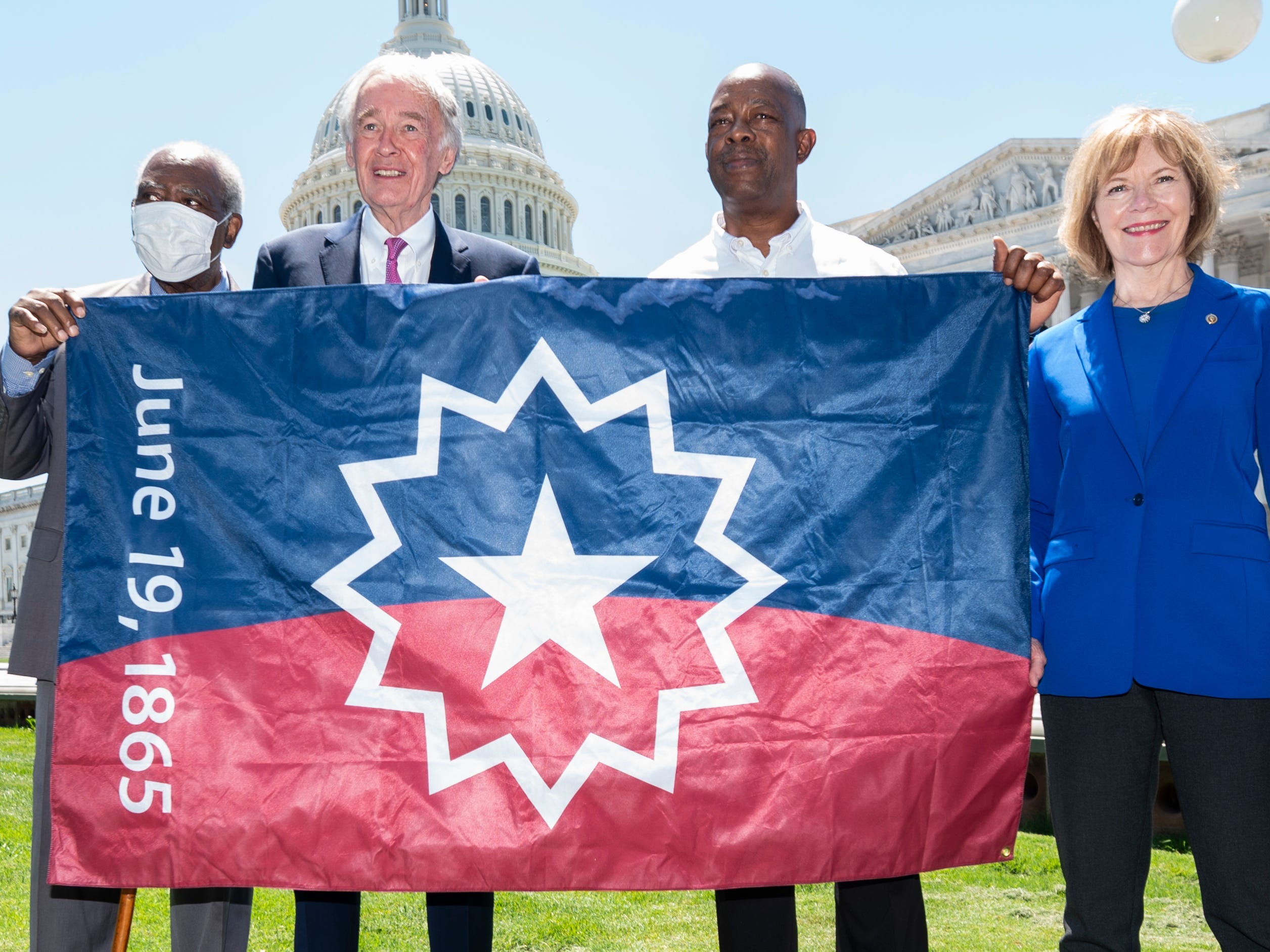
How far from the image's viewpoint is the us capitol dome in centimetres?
6812

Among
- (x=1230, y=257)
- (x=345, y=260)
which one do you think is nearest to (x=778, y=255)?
(x=345, y=260)

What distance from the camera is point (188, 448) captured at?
2.94 metres

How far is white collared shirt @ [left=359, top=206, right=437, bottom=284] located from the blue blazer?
1717mm

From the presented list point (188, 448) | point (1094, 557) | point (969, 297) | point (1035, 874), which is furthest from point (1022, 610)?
point (1035, 874)

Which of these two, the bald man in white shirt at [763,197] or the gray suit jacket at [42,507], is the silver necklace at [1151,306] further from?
the gray suit jacket at [42,507]

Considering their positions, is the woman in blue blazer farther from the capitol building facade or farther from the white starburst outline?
the capitol building facade

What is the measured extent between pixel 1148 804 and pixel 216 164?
2.80 metres

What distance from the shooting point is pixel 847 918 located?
302 cm

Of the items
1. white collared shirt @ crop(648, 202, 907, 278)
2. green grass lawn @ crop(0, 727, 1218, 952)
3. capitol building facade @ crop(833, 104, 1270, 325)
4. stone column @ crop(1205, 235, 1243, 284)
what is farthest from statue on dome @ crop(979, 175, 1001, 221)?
white collared shirt @ crop(648, 202, 907, 278)

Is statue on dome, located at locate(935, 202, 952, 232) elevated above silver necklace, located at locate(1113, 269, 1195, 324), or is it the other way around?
statue on dome, located at locate(935, 202, 952, 232)

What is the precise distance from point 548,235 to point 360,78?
7143cm

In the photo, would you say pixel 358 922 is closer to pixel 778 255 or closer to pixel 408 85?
pixel 778 255

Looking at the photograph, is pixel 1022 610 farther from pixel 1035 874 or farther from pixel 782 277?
pixel 1035 874

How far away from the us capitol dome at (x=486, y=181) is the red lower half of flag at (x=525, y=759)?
6461cm
